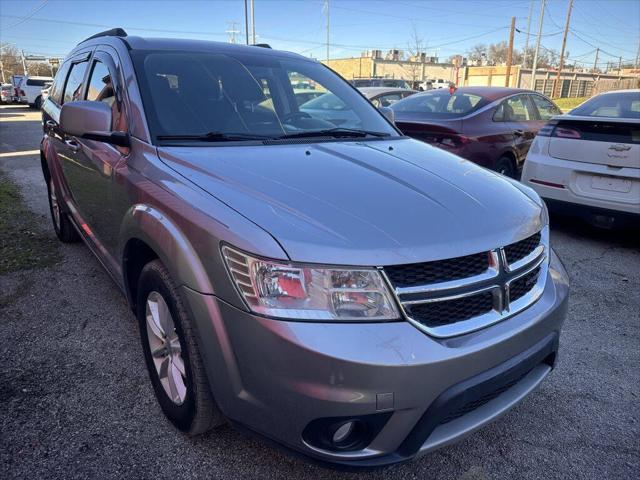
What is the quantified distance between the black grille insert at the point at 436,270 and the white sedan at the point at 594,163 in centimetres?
Result: 362

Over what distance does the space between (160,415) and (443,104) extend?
571 cm

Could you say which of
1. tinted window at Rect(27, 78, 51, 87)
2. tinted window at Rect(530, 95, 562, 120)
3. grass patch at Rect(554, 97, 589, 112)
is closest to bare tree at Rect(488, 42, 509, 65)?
grass patch at Rect(554, 97, 589, 112)

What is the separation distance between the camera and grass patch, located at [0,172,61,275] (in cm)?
422

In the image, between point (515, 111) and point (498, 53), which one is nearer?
point (515, 111)

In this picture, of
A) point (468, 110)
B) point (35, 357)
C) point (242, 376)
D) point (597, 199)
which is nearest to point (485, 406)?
point (242, 376)

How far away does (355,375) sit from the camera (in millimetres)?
1478

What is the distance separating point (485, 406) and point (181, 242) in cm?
134

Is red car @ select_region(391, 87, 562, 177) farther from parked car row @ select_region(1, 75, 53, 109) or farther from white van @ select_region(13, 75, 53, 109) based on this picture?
white van @ select_region(13, 75, 53, 109)

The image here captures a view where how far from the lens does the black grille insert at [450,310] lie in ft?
5.29


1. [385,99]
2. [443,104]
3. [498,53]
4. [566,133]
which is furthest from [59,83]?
[498,53]

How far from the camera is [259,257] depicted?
1568 millimetres

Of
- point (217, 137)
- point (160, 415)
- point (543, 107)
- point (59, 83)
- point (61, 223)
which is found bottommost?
point (160, 415)

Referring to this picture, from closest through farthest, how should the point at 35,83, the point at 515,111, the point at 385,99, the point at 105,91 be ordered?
the point at 105,91
the point at 515,111
the point at 385,99
the point at 35,83

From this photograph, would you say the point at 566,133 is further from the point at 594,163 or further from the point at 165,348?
the point at 165,348
